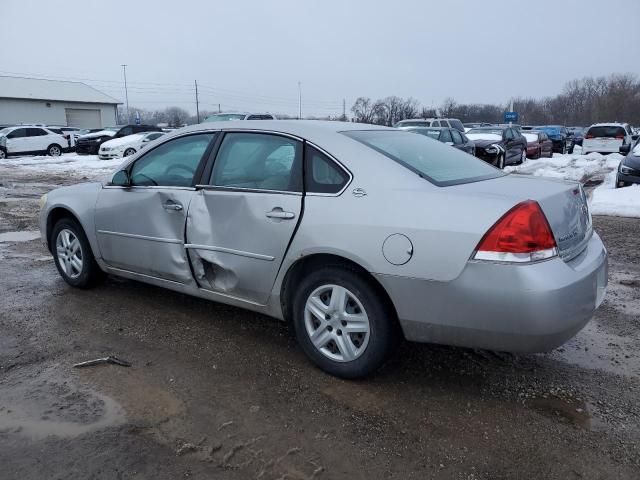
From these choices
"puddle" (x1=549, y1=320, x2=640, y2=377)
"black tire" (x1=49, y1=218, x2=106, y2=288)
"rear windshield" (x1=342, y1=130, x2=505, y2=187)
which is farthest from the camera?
"black tire" (x1=49, y1=218, x2=106, y2=288)

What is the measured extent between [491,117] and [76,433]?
72.0m

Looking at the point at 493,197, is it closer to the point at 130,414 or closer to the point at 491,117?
the point at 130,414

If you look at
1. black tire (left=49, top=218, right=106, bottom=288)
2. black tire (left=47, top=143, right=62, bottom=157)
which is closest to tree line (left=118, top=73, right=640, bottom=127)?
black tire (left=47, top=143, right=62, bottom=157)

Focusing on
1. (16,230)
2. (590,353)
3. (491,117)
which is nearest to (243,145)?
(590,353)

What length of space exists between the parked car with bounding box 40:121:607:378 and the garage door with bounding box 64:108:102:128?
202ft

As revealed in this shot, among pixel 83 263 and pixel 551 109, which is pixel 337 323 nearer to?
pixel 83 263

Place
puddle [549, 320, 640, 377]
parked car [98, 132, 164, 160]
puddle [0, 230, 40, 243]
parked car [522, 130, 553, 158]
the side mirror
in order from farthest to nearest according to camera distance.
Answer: parked car [98, 132, 164, 160] < parked car [522, 130, 553, 158] < puddle [0, 230, 40, 243] < the side mirror < puddle [549, 320, 640, 377]

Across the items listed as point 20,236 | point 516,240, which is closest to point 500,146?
point 20,236

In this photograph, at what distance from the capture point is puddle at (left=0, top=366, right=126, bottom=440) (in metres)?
2.85

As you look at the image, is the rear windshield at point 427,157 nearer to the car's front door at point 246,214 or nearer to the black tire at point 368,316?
the car's front door at point 246,214

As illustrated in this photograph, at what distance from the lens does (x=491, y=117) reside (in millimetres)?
68875

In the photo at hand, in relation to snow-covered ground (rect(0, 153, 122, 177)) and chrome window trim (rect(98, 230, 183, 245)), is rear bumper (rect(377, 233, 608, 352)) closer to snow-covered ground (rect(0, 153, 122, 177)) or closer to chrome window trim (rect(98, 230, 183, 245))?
chrome window trim (rect(98, 230, 183, 245))

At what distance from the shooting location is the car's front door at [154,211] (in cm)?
405

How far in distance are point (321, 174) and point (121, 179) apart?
208cm
